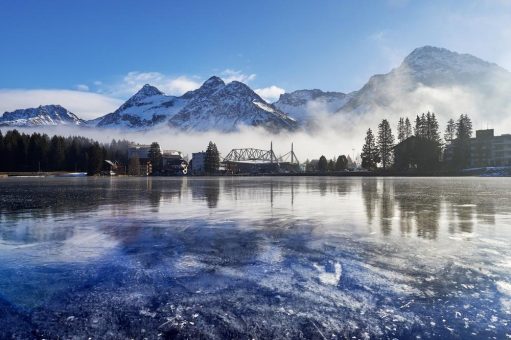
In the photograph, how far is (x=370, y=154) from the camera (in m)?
114

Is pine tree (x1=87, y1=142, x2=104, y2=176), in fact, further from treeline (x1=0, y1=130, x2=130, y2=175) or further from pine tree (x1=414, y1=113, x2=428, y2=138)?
pine tree (x1=414, y1=113, x2=428, y2=138)

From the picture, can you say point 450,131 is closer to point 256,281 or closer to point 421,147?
point 421,147

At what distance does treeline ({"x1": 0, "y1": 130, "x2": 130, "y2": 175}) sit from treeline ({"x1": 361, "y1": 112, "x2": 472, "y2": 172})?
309 feet

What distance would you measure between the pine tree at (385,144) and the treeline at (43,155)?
94945mm

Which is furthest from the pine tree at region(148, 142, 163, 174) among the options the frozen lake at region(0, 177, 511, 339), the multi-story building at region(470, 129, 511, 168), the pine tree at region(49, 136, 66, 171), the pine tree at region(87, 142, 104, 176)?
the frozen lake at region(0, 177, 511, 339)

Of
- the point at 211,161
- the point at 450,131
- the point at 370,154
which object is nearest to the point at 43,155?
the point at 211,161

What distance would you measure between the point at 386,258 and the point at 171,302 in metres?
4.51

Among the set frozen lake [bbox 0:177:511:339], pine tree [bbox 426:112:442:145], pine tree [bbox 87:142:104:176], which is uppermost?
pine tree [bbox 426:112:442:145]

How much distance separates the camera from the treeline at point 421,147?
97.9 meters

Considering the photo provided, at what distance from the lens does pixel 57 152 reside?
134125 mm

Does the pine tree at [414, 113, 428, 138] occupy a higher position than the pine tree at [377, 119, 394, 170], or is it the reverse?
the pine tree at [414, 113, 428, 138]

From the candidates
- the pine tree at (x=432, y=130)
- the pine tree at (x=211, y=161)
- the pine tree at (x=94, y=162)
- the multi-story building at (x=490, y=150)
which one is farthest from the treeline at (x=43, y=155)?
the multi-story building at (x=490, y=150)

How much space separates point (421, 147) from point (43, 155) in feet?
394

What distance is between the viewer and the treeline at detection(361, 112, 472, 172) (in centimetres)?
9794
